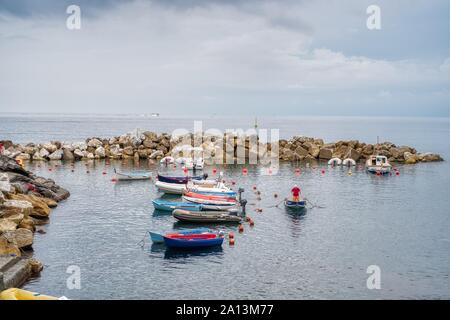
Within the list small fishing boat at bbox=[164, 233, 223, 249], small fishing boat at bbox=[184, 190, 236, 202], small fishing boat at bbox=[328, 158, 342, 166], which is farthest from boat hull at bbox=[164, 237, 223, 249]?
small fishing boat at bbox=[328, 158, 342, 166]

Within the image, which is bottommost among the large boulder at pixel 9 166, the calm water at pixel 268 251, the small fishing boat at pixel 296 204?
the calm water at pixel 268 251

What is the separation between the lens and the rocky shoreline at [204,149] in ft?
281

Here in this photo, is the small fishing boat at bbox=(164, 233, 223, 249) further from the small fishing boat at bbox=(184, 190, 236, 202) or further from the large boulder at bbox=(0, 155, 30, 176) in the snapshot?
the large boulder at bbox=(0, 155, 30, 176)

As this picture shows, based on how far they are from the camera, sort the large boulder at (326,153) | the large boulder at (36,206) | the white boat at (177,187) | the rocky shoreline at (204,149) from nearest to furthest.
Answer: the large boulder at (36,206) < the white boat at (177,187) < the rocky shoreline at (204,149) < the large boulder at (326,153)

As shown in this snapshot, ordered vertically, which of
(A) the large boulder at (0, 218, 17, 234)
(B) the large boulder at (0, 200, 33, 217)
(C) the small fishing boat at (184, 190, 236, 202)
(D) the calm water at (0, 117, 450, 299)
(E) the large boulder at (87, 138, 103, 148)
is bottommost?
(D) the calm water at (0, 117, 450, 299)

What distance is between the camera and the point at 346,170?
7625 centimetres

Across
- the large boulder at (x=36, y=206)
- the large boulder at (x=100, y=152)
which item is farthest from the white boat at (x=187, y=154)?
the large boulder at (x=36, y=206)

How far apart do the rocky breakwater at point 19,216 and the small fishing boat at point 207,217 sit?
39.2 feet

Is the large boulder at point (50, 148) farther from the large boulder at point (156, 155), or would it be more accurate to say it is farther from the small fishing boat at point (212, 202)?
the small fishing boat at point (212, 202)

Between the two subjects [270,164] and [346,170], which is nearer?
[346,170]

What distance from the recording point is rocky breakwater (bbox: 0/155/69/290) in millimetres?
25656
